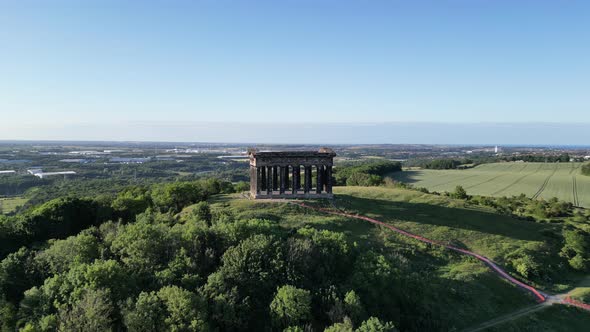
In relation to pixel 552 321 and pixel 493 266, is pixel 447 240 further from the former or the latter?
pixel 552 321

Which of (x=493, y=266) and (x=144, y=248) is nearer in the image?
(x=144, y=248)

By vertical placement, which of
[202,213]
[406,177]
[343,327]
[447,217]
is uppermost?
[202,213]

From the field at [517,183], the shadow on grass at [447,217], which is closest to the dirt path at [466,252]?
the shadow on grass at [447,217]

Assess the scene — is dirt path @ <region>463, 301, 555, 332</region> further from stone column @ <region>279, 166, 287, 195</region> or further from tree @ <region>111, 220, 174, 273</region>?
stone column @ <region>279, 166, 287, 195</region>

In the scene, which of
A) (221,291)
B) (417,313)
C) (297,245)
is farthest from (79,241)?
(417,313)

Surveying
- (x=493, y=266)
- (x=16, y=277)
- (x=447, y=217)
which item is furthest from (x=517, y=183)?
(x=16, y=277)

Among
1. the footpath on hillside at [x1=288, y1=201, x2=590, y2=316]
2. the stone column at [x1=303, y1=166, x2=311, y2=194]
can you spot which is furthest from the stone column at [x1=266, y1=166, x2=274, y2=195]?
the stone column at [x1=303, y1=166, x2=311, y2=194]
